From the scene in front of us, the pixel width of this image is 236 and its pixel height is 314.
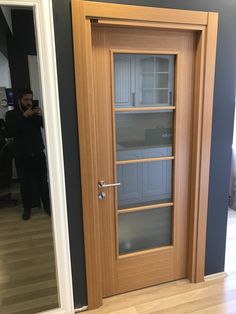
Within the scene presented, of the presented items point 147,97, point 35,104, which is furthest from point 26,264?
point 147,97

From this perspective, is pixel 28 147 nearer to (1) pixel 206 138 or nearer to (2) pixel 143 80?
(2) pixel 143 80

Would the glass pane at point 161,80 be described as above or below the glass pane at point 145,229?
above

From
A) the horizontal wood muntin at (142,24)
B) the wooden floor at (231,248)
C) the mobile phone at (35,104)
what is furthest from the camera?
the wooden floor at (231,248)

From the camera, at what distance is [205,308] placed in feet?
6.19

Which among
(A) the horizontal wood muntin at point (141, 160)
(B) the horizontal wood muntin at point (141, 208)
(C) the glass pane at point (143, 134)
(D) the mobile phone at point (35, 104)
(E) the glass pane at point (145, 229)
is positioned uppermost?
(D) the mobile phone at point (35, 104)

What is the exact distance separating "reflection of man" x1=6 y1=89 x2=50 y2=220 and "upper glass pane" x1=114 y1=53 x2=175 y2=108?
76 cm

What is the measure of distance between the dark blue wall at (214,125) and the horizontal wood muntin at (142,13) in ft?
0.15

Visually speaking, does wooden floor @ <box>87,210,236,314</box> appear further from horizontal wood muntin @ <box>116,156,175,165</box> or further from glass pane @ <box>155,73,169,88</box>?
glass pane @ <box>155,73,169,88</box>

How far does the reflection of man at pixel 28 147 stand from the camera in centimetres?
216

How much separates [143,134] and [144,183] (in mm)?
390

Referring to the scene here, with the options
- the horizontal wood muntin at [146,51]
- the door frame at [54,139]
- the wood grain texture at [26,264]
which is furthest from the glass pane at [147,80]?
the wood grain texture at [26,264]

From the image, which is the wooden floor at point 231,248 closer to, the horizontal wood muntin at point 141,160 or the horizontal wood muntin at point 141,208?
the horizontal wood muntin at point 141,208

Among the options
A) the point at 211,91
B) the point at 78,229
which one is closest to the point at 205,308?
the point at 78,229

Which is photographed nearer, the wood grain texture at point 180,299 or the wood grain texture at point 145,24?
the wood grain texture at point 145,24
